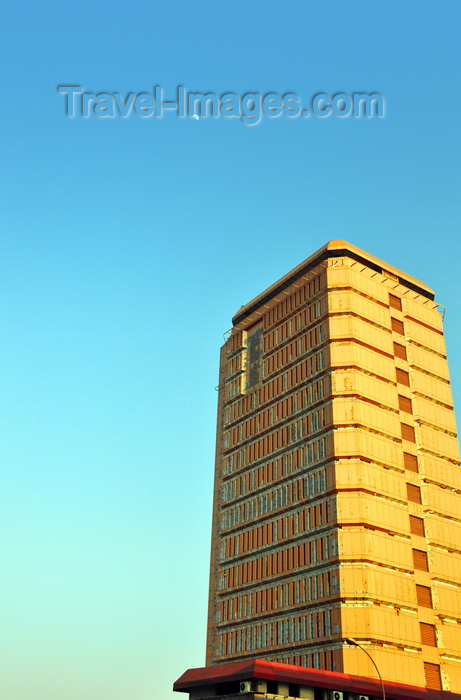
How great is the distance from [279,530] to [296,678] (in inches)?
1157

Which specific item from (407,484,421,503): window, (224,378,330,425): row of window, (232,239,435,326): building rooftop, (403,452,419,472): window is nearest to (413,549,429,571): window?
(407,484,421,503): window

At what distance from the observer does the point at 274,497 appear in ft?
325

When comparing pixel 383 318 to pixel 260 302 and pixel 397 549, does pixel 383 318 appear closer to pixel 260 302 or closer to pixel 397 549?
pixel 260 302

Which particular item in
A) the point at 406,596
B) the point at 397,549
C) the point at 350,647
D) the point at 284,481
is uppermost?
the point at 284,481

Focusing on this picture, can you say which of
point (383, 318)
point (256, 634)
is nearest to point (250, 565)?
point (256, 634)

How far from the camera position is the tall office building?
8344cm

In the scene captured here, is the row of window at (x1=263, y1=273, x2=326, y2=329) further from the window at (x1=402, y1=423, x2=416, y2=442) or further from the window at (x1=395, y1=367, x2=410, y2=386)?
the window at (x1=402, y1=423, x2=416, y2=442)

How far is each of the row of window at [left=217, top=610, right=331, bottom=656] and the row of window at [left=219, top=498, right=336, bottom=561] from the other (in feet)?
34.6

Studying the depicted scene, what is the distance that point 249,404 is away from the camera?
4429 inches

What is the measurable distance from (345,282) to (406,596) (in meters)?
43.3

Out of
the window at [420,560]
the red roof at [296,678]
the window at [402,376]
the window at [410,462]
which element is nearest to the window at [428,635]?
→ the window at [420,560]

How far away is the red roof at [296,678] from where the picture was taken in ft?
216

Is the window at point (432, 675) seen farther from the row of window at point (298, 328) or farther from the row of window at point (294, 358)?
the row of window at point (298, 328)

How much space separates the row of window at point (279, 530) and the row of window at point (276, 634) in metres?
10.5
